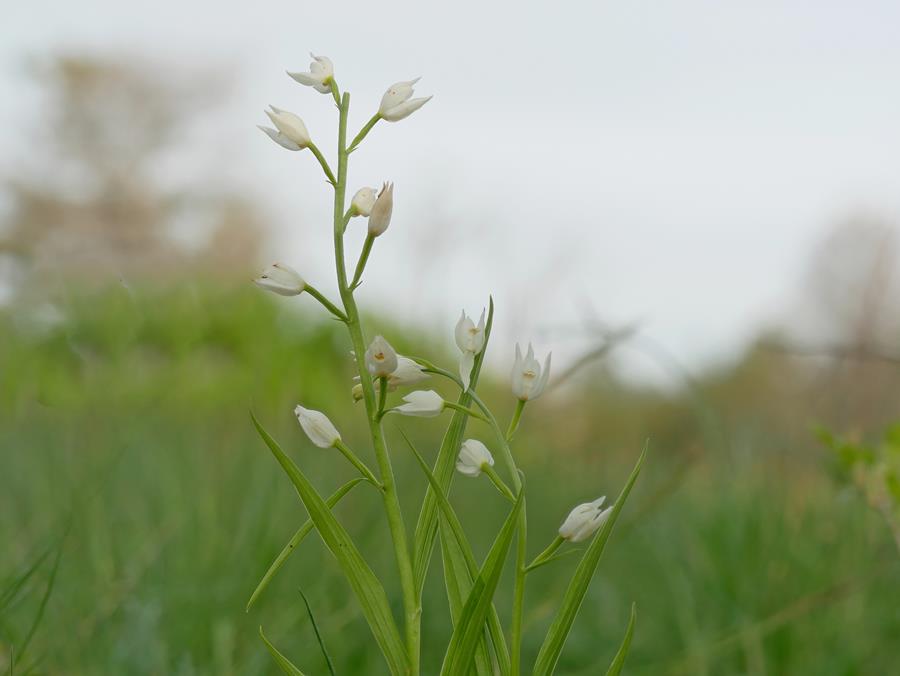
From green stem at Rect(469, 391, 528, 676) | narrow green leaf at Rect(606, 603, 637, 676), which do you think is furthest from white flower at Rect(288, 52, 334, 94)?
narrow green leaf at Rect(606, 603, 637, 676)

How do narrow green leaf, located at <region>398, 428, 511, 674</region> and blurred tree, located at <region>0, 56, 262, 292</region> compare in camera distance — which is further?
blurred tree, located at <region>0, 56, 262, 292</region>

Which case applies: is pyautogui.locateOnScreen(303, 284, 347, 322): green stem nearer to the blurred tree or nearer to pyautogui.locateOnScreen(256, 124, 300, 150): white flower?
pyautogui.locateOnScreen(256, 124, 300, 150): white flower

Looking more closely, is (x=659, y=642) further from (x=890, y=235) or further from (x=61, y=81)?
(x=61, y=81)

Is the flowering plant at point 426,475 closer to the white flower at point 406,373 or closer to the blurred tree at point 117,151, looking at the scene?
the white flower at point 406,373

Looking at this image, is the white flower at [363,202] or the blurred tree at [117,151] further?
the blurred tree at [117,151]

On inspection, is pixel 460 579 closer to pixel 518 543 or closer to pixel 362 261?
pixel 518 543

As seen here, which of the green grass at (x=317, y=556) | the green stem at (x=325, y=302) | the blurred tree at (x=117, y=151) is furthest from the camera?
the blurred tree at (x=117, y=151)

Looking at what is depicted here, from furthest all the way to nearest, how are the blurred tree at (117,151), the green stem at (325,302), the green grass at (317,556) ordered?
the blurred tree at (117,151) → the green grass at (317,556) → the green stem at (325,302)

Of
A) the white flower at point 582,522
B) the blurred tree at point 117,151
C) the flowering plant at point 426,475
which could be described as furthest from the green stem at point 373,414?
the blurred tree at point 117,151
